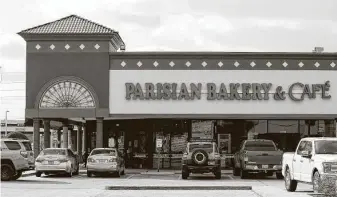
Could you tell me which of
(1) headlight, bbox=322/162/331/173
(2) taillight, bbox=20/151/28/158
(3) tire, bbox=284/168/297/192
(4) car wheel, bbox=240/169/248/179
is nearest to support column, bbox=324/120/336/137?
(4) car wheel, bbox=240/169/248/179

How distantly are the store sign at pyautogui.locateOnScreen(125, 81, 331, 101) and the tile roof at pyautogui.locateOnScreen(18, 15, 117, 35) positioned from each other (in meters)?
3.40

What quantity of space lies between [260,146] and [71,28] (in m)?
12.8

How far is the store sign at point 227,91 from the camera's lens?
39250 millimetres

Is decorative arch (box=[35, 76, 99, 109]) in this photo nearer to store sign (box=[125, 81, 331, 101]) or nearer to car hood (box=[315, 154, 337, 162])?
store sign (box=[125, 81, 331, 101])

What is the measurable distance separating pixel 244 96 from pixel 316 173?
60.3 ft

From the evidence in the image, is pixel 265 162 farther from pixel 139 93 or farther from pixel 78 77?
pixel 78 77

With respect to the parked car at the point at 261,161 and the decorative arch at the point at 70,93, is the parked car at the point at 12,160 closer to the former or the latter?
the decorative arch at the point at 70,93

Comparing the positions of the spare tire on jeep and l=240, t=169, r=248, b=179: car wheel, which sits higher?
the spare tire on jeep

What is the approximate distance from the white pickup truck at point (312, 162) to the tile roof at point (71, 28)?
1740cm

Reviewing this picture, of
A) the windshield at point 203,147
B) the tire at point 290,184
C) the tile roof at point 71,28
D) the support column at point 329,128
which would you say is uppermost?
the tile roof at point 71,28

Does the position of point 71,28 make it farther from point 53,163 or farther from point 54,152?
point 53,163

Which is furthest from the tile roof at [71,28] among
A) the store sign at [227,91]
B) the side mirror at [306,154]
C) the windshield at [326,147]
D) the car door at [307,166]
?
the side mirror at [306,154]

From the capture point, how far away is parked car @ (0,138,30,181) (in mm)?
29297

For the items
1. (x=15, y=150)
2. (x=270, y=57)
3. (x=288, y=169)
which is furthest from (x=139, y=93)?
(x=288, y=169)
